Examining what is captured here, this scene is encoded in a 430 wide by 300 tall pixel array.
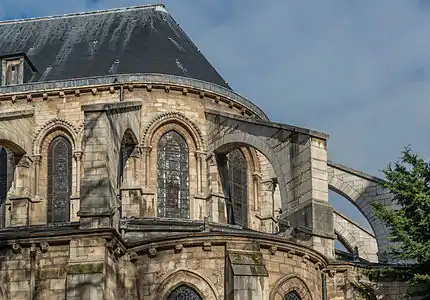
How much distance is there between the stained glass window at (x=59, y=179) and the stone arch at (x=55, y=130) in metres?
0.26

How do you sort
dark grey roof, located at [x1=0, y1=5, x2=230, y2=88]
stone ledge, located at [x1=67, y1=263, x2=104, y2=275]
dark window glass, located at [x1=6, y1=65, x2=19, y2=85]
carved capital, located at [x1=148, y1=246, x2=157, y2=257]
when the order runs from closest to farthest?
stone ledge, located at [x1=67, y1=263, x2=104, y2=275] → carved capital, located at [x1=148, y1=246, x2=157, y2=257] → dark window glass, located at [x1=6, y1=65, x2=19, y2=85] → dark grey roof, located at [x1=0, y1=5, x2=230, y2=88]

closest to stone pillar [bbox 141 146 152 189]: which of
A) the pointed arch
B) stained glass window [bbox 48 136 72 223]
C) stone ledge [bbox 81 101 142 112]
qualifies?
stained glass window [bbox 48 136 72 223]

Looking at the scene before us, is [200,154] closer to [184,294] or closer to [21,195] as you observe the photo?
[21,195]

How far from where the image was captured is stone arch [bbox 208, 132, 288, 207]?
1071 inches

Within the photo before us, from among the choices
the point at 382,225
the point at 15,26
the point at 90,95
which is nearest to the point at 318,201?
the point at 382,225

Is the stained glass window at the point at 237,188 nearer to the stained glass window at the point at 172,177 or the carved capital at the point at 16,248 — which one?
the stained glass window at the point at 172,177

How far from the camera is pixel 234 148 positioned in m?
30.2

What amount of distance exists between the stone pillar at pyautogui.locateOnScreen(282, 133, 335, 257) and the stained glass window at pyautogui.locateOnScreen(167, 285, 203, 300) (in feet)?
12.8

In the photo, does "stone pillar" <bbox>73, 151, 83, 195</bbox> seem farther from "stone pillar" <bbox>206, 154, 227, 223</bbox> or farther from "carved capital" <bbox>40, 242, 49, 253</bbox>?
"carved capital" <bbox>40, 242, 49, 253</bbox>

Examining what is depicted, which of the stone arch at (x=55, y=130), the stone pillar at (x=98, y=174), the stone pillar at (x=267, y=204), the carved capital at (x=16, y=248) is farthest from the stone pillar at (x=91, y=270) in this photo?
the stone pillar at (x=267, y=204)

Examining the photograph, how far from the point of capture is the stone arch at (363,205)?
29.3 metres

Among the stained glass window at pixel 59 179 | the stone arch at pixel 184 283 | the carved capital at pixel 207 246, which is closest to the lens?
the stone arch at pixel 184 283

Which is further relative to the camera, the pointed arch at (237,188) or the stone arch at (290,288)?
the pointed arch at (237,188)

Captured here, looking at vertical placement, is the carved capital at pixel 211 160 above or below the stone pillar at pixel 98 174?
above
